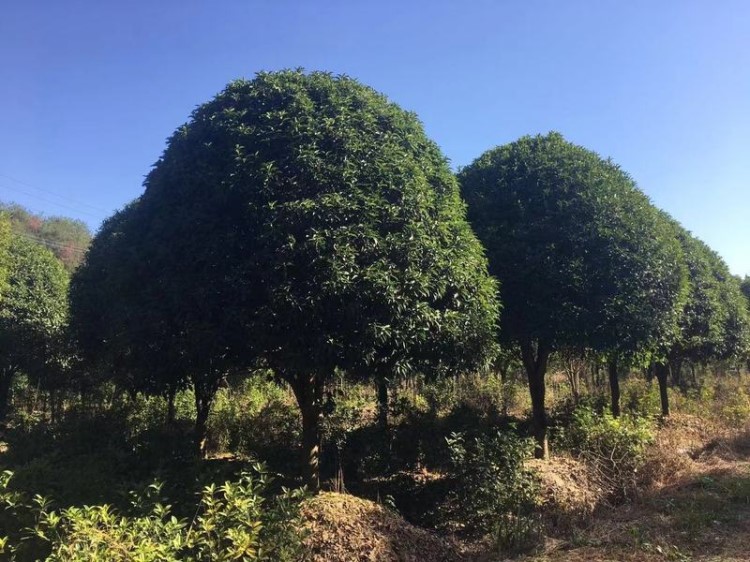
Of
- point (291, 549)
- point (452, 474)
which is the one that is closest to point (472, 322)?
point (452, 474)

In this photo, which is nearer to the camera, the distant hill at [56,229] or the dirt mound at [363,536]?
the dirt mound at [363,536]

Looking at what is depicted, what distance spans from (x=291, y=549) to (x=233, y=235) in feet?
9.48

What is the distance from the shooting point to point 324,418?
8.63 meters

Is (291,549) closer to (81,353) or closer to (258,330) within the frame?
(258,330)

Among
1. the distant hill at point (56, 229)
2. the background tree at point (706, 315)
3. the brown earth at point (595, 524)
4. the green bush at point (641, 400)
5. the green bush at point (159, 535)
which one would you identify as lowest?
the brown earth at point (595, 524)

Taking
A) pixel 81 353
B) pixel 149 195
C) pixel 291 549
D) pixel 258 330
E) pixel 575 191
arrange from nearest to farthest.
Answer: pixel 291 549 < pixel 258 330 < pixel 149 195 < pixel 575 191 < pixel 81 353

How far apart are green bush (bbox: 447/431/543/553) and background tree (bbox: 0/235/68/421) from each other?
11.0 metres

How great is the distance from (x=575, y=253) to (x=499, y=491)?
3958 millimetres

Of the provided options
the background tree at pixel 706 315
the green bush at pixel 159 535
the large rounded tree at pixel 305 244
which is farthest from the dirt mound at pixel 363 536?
the background tree at pixel 706 315

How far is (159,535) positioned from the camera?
3676 millimetres

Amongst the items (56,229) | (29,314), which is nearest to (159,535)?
(29,314)

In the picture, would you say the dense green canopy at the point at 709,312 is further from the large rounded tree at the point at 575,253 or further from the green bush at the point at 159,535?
the green bush at the point at 159,535

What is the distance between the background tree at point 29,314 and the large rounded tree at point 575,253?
10804 millimetres

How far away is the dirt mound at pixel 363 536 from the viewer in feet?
16.1
